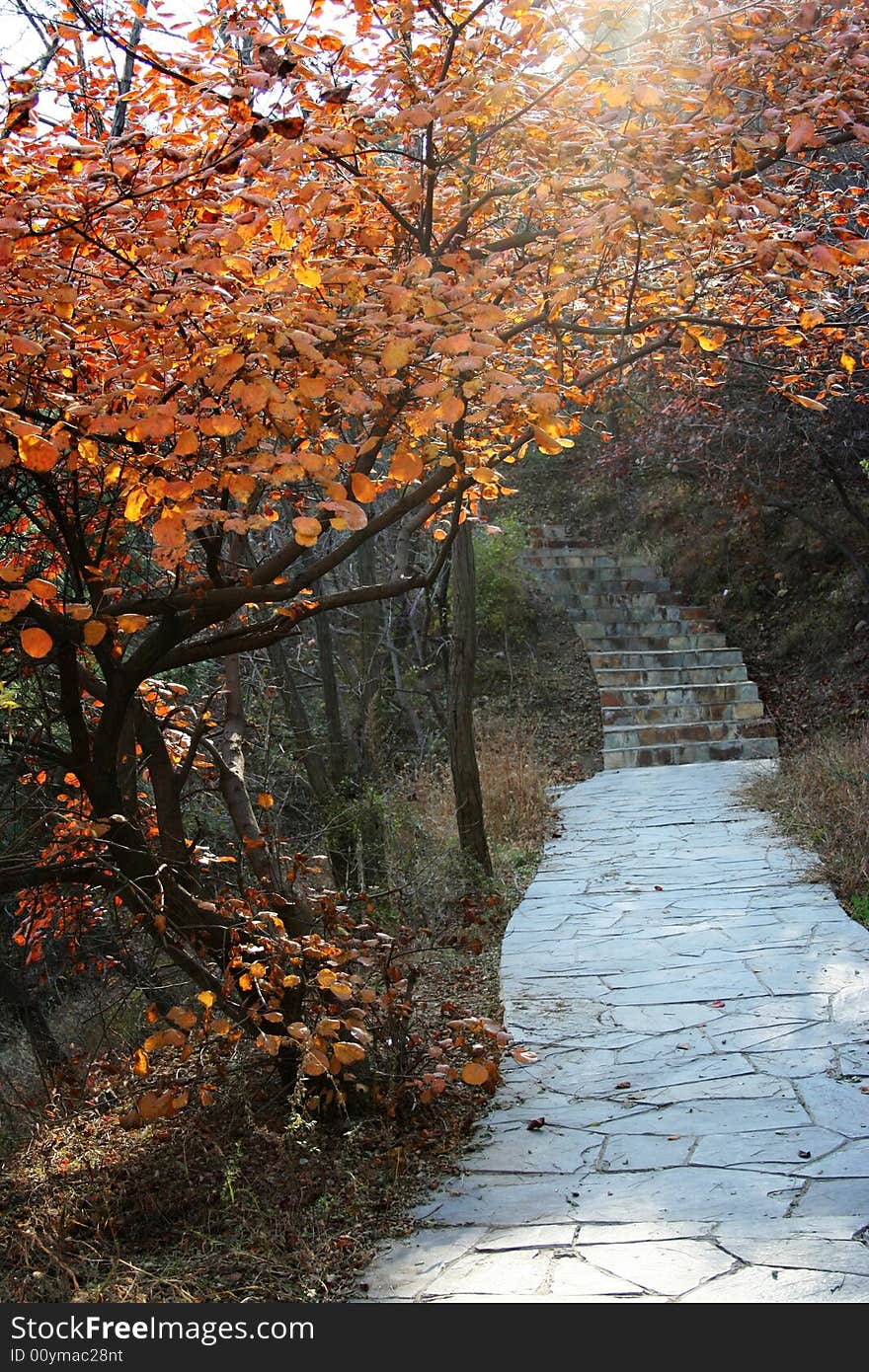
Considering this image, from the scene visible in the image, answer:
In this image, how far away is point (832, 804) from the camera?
7.11 meters

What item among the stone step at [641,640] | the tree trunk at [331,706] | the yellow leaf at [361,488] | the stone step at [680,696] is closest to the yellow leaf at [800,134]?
the yellow leaf at [361,488]

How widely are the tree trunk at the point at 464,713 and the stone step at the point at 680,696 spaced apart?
4196 millimetres

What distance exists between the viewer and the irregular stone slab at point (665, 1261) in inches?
108

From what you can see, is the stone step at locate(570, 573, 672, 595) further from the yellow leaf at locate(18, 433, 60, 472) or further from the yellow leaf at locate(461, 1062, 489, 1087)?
the yellow leaf at locate(18, 433, 60, 472)

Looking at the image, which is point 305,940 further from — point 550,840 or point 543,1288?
point 550,840

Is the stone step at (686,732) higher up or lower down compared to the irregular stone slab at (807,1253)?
higher up

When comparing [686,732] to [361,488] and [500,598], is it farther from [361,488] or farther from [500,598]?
[361,488]

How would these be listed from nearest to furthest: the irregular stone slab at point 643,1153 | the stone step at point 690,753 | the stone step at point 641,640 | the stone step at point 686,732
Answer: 1. the irregular stone slab at point 643,1153
2. the stone step at point 690,753
3. the stone step at point 686,732
4. the stone step at point 641,640

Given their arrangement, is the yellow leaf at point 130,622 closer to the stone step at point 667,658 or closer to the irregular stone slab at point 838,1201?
the irregular stone slab at point 838,1201

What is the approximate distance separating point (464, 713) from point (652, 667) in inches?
201

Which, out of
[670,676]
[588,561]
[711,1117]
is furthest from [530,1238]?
[588,561]

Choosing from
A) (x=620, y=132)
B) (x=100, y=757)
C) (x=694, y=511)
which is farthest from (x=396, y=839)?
(x=694, y=511)

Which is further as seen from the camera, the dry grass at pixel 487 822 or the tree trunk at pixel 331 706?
the tree trunk at pixel 331 706

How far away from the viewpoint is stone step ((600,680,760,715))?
37.1 feet
